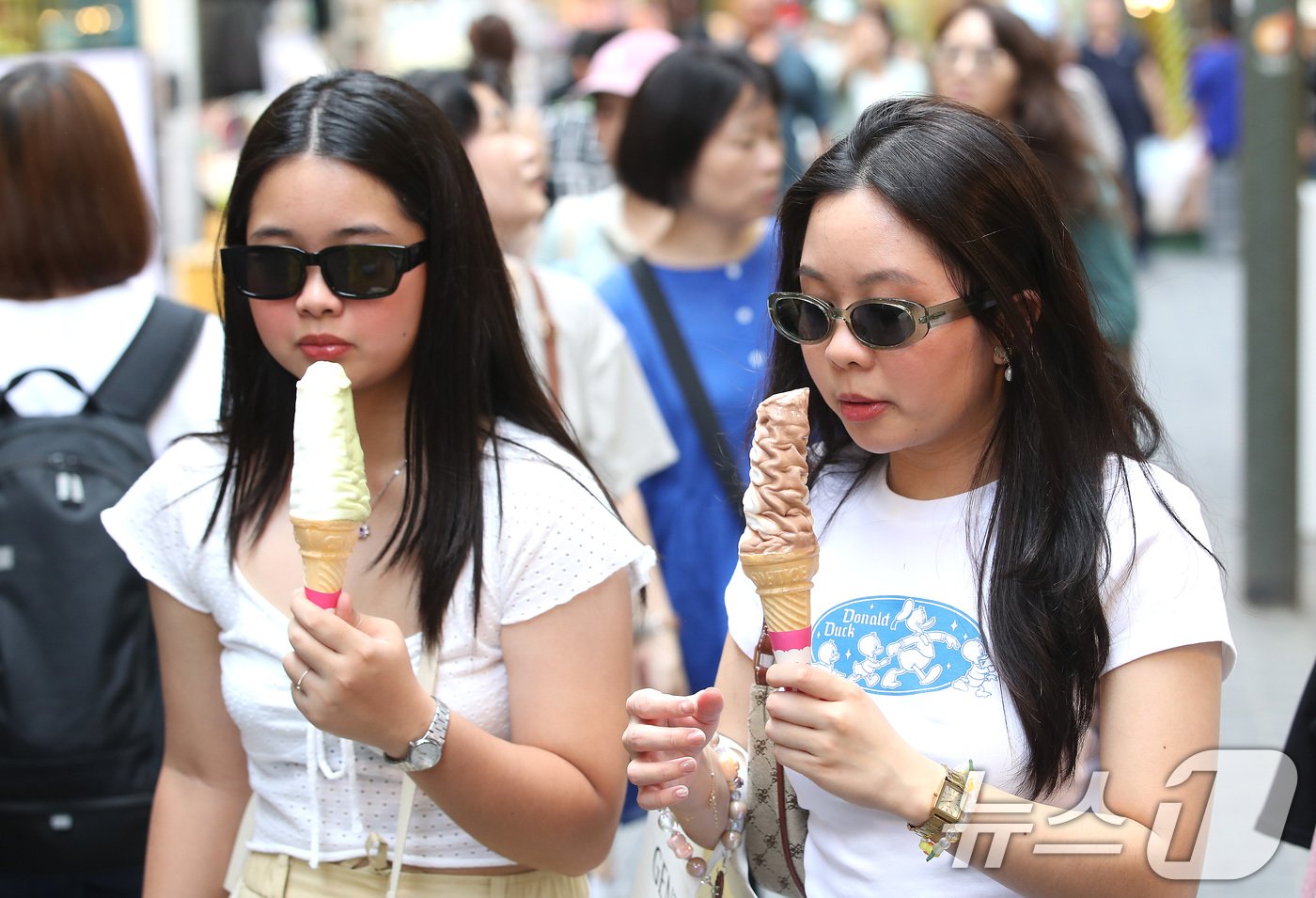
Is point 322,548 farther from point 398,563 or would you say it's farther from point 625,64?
point 625,64

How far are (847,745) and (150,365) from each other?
6.74ft

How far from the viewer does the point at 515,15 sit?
1738cm

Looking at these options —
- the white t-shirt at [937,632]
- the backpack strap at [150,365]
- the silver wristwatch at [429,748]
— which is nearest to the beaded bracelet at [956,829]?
the white t-shirt at [937,632]

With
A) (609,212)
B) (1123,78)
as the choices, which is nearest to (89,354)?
(609,212)

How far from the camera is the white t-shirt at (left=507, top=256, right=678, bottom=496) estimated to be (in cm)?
460

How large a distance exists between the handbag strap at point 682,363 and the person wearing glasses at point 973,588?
2.04 m

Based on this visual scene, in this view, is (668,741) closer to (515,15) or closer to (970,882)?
(970,882)

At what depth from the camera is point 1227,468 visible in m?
9.34

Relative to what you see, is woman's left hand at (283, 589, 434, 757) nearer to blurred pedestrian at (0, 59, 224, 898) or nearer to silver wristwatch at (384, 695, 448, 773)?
silver wristwatch at (384, 695, 448, 773)

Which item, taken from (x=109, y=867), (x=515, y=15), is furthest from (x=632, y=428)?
(x=515, y=15)

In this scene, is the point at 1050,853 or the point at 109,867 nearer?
the point at 1050,853

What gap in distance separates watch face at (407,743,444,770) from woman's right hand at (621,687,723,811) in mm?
315

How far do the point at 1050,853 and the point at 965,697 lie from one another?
25cm

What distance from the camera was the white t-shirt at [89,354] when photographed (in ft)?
11.4
